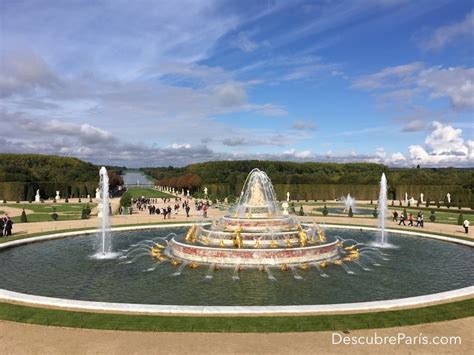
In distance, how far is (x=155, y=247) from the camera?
29.1 meters

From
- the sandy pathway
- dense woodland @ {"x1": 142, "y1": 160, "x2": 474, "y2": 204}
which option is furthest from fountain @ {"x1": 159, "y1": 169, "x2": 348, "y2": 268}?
dense woodland @ {"x1": 142, "y1": 160, "x2": 474, "y2": 204}

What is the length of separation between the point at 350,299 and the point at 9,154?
491ft

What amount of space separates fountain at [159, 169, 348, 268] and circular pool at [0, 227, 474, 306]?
1.18 metres

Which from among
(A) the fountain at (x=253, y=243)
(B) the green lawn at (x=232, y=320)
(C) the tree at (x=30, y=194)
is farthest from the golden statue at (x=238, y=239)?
(C) the tree at (x=30, y=194)

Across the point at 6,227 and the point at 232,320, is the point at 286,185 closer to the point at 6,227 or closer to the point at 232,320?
the point at 6,227

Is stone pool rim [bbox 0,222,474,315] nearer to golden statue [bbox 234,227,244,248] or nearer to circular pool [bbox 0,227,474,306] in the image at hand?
circular pool [bbox 0,227,474,306]

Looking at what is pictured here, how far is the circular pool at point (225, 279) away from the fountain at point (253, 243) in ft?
3.88

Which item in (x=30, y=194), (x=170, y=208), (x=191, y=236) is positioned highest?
(x=30, y=194)

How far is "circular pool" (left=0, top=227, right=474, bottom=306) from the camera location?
17.5m

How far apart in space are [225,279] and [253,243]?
5.30m

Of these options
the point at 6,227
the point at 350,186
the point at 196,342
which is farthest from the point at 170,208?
the point at 350,186

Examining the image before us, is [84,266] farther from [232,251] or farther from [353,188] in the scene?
[353,188]

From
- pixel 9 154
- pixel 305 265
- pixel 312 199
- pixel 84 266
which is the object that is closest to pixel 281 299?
pixel 305 265

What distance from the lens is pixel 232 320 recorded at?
45.6 ft
